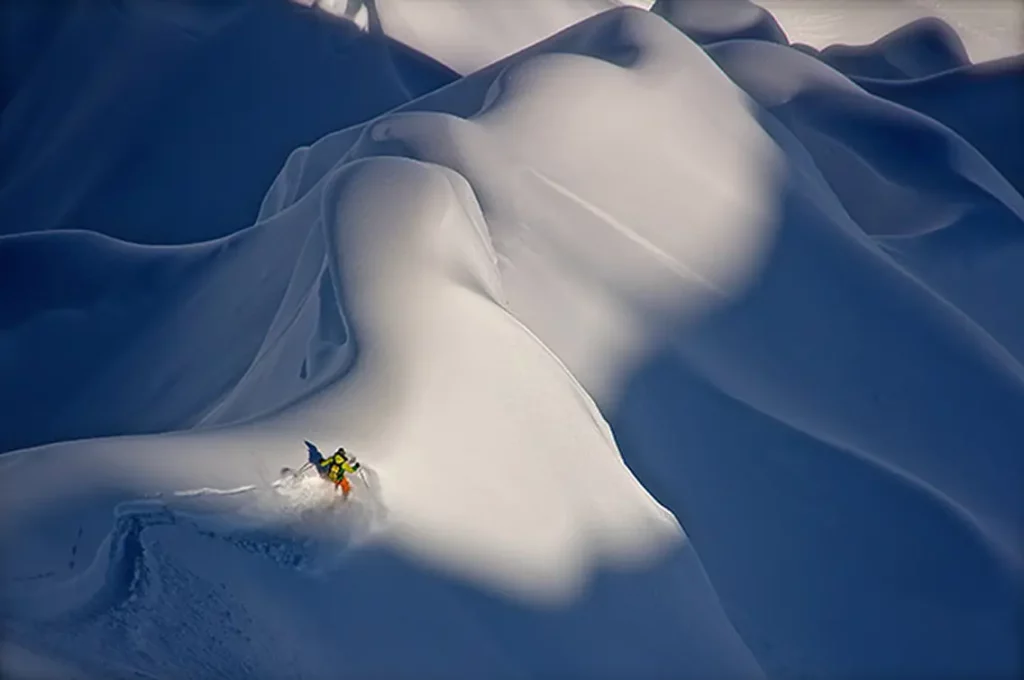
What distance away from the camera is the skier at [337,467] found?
1521mm

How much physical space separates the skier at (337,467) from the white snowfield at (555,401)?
0.02m

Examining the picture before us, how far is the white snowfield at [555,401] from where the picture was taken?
4.92ft

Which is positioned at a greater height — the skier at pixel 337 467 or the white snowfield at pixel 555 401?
the skier at pixel 337 467

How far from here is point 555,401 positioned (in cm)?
184

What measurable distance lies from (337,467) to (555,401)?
427 millimetres

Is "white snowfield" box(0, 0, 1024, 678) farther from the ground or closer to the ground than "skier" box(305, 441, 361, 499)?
closer to the ground

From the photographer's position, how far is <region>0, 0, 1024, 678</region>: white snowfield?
150cm

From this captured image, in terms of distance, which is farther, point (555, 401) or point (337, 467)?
point (555, 401)

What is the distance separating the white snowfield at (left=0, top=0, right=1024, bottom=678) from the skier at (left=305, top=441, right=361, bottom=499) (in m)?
0.02

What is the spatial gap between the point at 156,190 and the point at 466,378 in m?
2.05

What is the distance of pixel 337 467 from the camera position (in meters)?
1.52

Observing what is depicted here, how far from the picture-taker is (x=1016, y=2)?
4.66 m

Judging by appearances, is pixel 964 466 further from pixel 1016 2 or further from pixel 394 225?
pixel 1016 2

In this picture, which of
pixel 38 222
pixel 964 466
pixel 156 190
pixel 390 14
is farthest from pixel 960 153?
pixel 38 222
